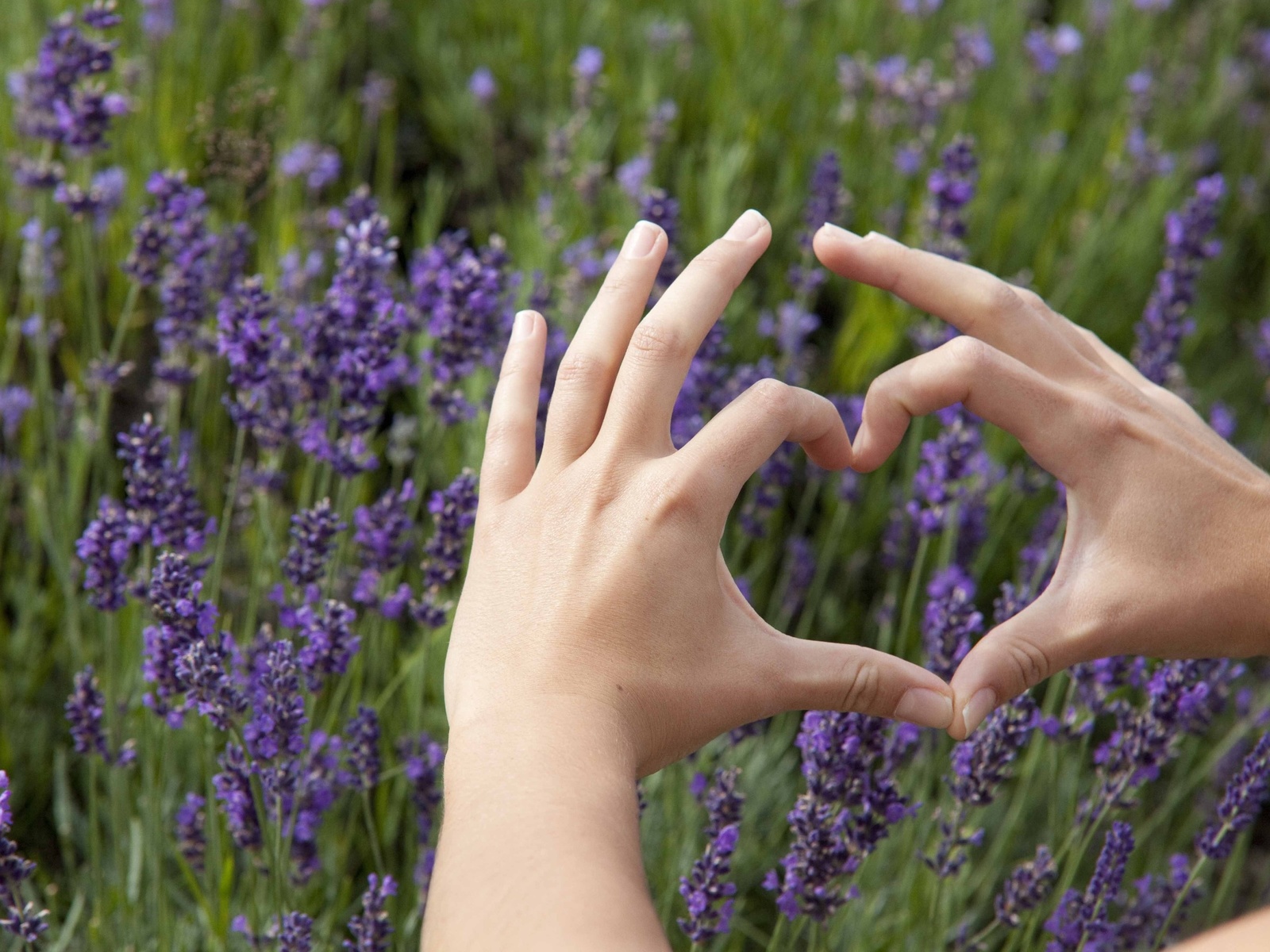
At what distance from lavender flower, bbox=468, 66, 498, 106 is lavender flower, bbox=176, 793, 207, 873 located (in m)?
2.36

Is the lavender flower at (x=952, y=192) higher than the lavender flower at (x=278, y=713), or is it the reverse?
the lavender flower at (x=952, y=192)

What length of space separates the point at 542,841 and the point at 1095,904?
967mm

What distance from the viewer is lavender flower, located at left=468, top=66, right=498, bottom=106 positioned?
11.2 feet

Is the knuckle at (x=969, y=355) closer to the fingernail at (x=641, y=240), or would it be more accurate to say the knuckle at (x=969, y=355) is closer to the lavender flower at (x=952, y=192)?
the fingernail at (x=641, y=240)

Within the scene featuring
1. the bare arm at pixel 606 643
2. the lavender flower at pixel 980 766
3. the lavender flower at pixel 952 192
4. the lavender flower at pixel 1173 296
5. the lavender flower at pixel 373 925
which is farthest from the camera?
the lavender flower at pixel 1173 296

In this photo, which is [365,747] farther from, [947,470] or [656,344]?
[947,470]

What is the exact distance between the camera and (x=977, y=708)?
4.23ft

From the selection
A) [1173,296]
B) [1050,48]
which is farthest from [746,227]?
[1050,48]

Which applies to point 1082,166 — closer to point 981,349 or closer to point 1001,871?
point 1001,871

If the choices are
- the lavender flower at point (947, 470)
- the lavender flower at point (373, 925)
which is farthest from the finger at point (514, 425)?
the lavender flower at point (947, 470)

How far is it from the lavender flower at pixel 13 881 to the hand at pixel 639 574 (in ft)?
1.66

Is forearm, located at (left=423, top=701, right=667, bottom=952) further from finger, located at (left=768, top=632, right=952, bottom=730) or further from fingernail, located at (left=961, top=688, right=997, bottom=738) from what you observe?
fingernail, located at (left=961, top=688, right=997, bottom=738)

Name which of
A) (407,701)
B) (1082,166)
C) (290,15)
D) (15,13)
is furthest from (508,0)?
(407,701)

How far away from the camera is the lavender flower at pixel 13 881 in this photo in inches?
49.5
